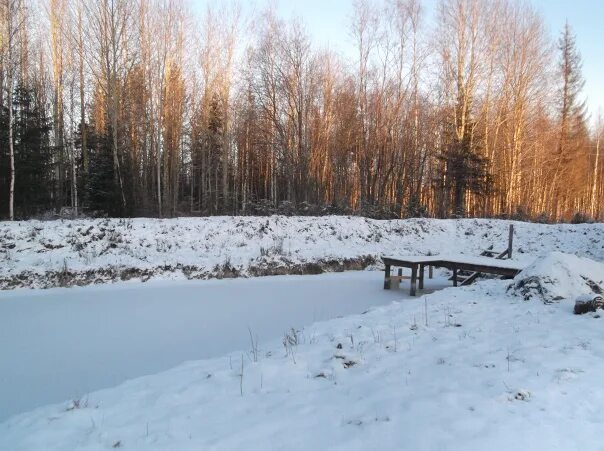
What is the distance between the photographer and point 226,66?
930 inches

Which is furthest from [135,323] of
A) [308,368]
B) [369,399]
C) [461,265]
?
[461,265]

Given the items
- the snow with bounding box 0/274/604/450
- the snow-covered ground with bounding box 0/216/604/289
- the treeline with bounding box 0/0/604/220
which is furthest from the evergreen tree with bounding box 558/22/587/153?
the snow with bounding box 0/274/604/450

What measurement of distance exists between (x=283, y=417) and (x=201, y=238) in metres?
10.3

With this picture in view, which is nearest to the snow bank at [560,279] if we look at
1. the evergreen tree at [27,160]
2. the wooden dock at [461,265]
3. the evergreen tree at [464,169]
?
the wooden dock at [461,265]

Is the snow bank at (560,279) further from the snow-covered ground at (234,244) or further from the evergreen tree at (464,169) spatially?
the evergreen tree at (464,169)

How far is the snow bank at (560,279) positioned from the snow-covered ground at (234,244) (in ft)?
22.1

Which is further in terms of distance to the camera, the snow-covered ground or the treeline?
the treeline

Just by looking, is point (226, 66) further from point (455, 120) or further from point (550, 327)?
point (550, 327)

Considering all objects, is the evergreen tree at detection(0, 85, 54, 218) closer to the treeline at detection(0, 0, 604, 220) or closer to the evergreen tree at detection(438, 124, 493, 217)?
the treeline at detection(0, 0, 604, 220)

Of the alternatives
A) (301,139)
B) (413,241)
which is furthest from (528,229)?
(301,139)

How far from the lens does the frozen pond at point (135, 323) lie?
14.4ft

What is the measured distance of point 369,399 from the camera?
120 inches

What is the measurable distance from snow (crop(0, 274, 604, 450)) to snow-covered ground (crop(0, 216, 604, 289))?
Result: 7.38 m

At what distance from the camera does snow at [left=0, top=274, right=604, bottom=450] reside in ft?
8.23
